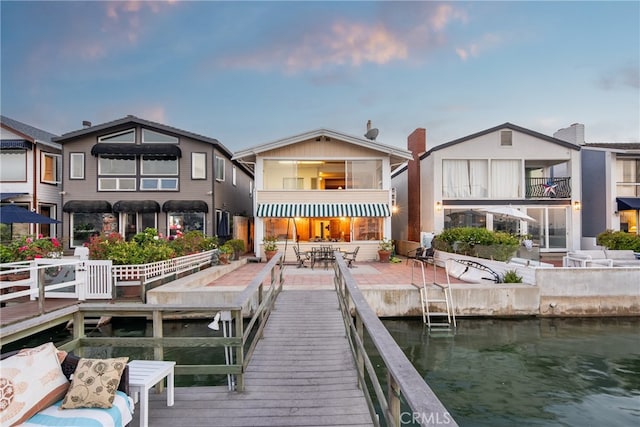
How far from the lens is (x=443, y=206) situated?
54.1 ft

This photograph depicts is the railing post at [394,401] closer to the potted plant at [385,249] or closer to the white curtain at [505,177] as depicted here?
the potted plant at [385,249]

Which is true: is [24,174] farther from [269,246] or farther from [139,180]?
[269,246]

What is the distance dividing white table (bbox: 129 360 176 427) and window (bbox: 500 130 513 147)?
17.8 meters

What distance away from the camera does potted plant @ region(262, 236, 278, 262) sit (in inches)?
597

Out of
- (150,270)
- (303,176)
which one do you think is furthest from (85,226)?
(303,176)

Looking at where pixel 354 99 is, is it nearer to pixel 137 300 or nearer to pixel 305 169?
pixel 305 169

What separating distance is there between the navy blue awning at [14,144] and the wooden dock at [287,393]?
1880 cm

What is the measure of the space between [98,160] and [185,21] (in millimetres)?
8213

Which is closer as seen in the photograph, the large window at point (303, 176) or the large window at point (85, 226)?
the large window at point (85, 226)

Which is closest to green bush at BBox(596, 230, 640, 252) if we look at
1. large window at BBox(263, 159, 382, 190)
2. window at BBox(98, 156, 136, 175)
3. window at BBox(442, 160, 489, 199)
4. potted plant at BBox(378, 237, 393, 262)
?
window at BBox(442, 160, 489, 199)

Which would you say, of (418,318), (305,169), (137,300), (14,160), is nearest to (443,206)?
(305,169)

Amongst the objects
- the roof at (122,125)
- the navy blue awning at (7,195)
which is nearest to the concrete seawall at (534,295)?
the roof at (122,125)

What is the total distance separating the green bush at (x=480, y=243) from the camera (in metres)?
11.2

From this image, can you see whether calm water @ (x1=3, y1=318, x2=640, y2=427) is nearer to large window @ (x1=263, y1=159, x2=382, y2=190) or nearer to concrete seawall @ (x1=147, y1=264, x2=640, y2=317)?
concrete seawall @ (x1=147, y1=264, x2=640, y2=317)
